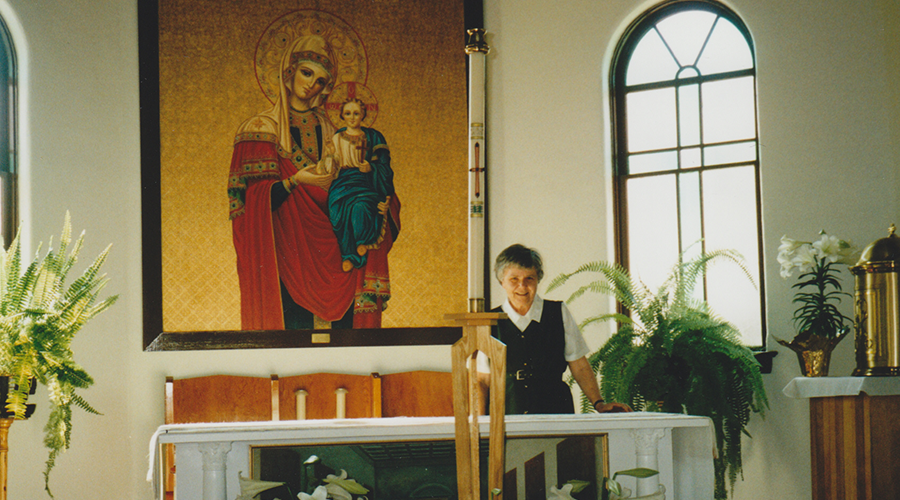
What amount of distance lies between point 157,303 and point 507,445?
3.18 meters

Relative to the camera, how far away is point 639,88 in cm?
546

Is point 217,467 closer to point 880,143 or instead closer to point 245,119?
point 245,119

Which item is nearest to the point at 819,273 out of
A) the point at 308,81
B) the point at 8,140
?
the point at 308,81

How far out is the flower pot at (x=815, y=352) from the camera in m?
4.23

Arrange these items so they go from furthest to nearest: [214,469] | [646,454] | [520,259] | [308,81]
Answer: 1. [308,81]
2. [520,259]
3. [646,454]
4. [214,469]

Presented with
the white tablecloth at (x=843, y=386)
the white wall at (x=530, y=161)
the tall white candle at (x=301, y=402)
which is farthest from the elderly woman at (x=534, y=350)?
the tall white candle at (x=301, y=402)

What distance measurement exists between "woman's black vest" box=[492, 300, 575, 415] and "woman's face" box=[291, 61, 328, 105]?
244 centimetres

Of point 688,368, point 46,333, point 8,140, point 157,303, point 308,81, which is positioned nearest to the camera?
point 46,333

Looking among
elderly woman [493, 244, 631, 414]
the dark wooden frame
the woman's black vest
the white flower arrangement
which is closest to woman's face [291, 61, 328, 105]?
the dark wooden frame

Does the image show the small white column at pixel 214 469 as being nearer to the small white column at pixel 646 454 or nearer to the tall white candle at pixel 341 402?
the small white column at pixel 646 454

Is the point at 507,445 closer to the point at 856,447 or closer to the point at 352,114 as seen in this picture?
the point at 856,447

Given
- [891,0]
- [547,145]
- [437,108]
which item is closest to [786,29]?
[891,0]

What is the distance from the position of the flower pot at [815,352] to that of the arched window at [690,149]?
67 centimetres

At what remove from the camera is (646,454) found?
108 inches
